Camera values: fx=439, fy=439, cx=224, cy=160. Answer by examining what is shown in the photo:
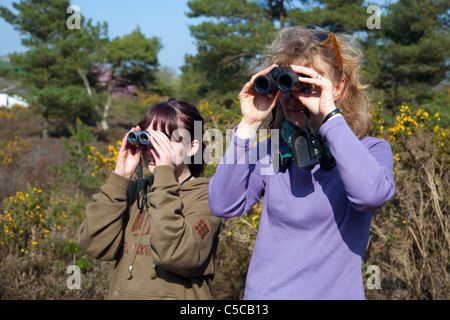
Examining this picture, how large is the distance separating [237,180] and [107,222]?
0.70m

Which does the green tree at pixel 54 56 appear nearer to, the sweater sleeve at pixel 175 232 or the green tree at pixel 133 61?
the green tree at pixel 133 61

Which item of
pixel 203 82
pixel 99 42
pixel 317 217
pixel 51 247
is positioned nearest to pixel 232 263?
pixel 51 247

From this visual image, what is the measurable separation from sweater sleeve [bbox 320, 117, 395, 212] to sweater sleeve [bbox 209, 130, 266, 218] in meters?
0.30

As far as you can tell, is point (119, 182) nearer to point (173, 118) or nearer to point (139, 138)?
point (139, 138)

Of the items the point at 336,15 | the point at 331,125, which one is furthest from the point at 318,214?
the point at 336,15

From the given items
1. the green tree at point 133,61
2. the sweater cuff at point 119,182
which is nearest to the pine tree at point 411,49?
the sweater cuff at point 119,182

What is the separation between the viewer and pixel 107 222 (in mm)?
1881

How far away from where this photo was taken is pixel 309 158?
139cm

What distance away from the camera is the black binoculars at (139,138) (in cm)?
185

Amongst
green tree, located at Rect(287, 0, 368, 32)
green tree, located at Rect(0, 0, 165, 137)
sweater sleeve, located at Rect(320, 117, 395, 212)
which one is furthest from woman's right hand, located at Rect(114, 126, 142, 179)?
green tree, located at Rect(0, 0, 165, 137)
